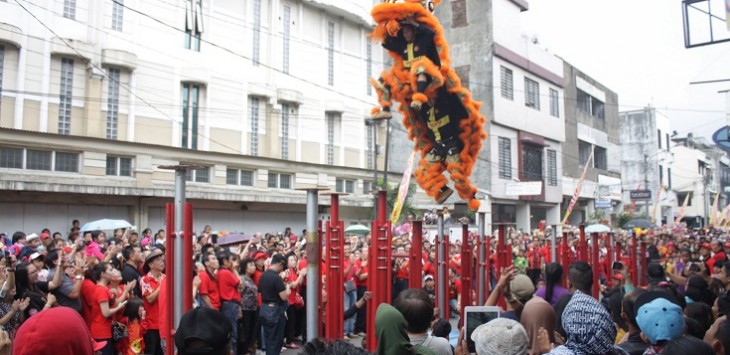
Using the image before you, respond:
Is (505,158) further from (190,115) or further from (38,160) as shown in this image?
(38,160)

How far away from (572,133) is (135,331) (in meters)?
35.4

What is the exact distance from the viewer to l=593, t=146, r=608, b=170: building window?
42906mm

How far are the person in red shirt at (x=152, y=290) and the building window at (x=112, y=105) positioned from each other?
13536mm

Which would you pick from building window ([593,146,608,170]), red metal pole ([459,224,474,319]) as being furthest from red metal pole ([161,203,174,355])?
building window ([593,146,608,170])

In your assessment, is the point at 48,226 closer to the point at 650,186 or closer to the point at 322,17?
the point at 322,17

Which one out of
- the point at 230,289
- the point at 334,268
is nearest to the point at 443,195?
the point at 230,289

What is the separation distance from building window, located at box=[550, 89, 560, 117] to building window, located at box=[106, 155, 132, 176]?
24.1 metres

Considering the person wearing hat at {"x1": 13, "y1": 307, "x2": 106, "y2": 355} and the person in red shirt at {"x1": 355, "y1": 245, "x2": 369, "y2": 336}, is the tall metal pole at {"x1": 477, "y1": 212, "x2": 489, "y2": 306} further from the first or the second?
the person wearing hat at {"x1": 13, "y1": 307, "x2": 106, "y2": 355}

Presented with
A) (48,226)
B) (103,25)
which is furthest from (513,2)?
(48,226)

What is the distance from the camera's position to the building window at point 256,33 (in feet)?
83.0

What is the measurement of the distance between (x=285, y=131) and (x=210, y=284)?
58.2 ft

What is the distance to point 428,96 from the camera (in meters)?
14.2

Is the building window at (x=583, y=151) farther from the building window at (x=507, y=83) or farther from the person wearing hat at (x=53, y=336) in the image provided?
the person wearing hat at (x=53, y=336)

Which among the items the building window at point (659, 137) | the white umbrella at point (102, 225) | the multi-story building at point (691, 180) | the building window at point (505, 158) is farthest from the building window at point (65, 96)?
the multi-story building at point (691, 180)
